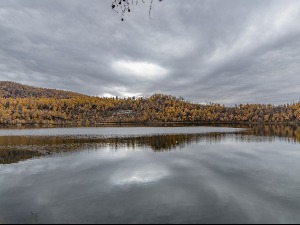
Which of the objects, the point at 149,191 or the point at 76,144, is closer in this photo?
the point at 149,191

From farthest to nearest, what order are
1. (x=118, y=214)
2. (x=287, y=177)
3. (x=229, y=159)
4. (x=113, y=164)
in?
(x=229, y=159) → (x=113, y=164) → (x=287, y=177) → (x=118, y=214)

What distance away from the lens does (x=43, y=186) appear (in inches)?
902

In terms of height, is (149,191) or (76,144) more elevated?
(76,144)

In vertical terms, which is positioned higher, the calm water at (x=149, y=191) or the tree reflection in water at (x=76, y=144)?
the tree reflection in water at (x=76, y=144)

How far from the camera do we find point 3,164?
33.4 meters

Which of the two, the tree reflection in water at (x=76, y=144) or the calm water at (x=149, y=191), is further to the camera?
the tree reflection in water at (x=76, y=144)

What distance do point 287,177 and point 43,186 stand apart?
2430 cm

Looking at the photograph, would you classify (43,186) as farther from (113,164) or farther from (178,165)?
(178,165)

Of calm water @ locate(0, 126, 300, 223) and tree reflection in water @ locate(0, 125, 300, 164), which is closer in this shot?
calm water @ locate(0, 126, 300, 223)

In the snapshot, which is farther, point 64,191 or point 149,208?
point 64,191

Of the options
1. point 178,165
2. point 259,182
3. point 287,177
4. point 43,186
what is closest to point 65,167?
point 43,186

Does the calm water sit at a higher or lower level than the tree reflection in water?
lower

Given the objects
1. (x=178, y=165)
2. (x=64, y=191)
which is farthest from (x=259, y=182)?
(x=64, y=191)

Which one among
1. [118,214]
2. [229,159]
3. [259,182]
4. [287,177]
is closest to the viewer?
[118,214]
